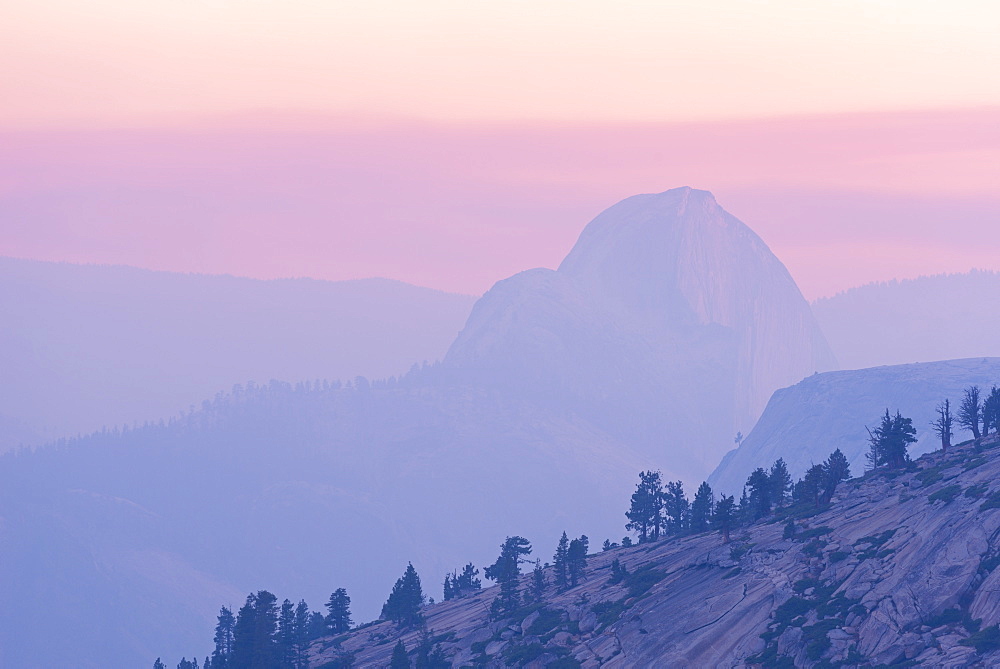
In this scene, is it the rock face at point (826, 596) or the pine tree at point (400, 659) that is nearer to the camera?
the rock face at point (826, 596)

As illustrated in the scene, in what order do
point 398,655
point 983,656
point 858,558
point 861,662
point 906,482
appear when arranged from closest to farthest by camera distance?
1. point 983,656
2. point 861,662
3. point 858,558
4. point 906,482
5. point 398,655

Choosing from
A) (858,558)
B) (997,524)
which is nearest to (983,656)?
(997,524)

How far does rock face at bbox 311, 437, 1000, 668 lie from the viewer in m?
137

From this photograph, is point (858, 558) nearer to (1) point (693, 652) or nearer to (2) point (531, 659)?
(1) point (693, 652)

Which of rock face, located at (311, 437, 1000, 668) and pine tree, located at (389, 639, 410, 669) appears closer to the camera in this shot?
rock face, located at (311, 437, 1000, 668)

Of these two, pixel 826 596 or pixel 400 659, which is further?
pixel 400 659

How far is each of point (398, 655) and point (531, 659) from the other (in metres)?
19.8

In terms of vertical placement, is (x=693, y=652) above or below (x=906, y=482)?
below

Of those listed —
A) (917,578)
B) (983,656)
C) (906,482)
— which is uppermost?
(906,482)

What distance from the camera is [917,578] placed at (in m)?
145

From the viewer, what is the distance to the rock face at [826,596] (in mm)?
136875

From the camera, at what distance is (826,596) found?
15212 cm

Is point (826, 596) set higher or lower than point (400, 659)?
lower

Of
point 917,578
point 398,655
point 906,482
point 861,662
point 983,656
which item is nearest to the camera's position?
point 983,656
